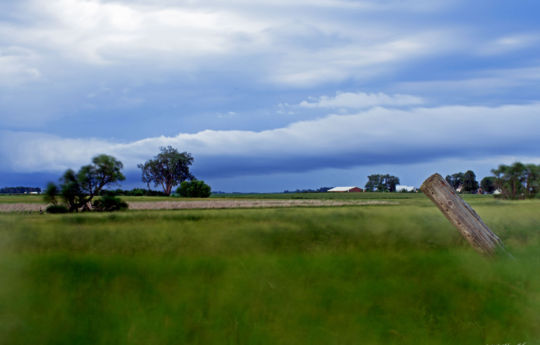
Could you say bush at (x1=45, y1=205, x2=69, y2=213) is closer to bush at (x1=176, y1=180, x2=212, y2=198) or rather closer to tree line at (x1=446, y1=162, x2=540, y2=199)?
bush at (x1=176, y1=180, x2=212, y2=198)

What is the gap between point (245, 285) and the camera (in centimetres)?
438

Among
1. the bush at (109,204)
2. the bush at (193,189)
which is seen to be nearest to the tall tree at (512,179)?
the bush at (193,189)

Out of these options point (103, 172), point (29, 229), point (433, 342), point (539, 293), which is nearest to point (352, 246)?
point (433, 342)

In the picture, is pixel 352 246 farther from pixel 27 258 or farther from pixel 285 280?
pixel 27 258

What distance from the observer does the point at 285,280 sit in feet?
14.7

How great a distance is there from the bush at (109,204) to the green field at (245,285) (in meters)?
0.89

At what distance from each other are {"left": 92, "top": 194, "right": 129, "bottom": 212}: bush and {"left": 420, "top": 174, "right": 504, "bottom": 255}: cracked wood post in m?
4.85

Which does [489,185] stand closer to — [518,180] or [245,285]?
[518,180]

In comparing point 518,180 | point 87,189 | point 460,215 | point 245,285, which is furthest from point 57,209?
point 518,180

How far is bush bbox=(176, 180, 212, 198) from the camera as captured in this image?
553 inches

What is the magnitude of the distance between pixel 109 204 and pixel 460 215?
211 inches

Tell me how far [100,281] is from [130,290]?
365mm

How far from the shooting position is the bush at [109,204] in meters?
6.26

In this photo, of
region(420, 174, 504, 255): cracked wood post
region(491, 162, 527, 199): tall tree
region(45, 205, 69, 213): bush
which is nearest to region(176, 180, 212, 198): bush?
region(45, 205, 69, 213): bush
